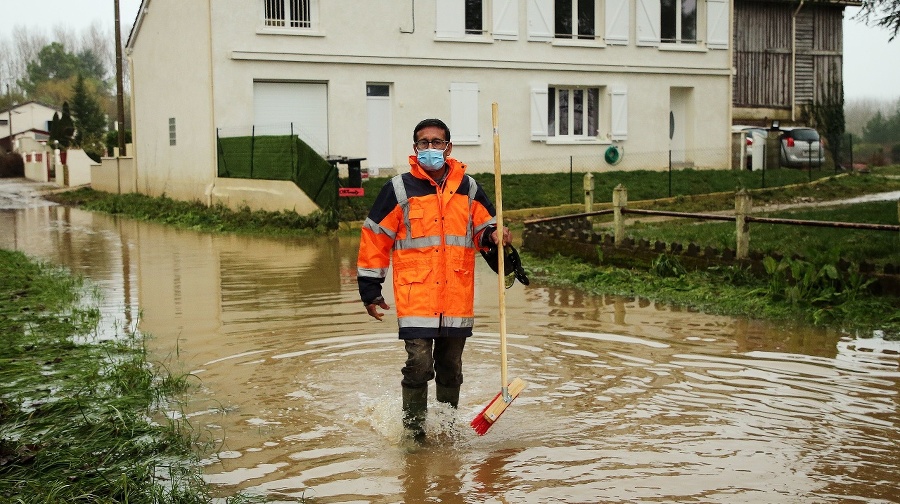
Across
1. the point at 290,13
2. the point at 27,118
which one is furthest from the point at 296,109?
the point at 27,118

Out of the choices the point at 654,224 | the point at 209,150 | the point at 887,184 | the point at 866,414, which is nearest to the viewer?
the point at 866,414

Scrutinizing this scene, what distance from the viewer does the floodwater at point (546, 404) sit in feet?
19.5

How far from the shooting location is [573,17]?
100 ft

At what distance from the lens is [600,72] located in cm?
3078

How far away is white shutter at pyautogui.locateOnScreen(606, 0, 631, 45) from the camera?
30.7 meters

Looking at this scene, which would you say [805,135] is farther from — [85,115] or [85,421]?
[85,115]

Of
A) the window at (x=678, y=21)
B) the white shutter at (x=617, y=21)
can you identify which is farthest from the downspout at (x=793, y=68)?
the white shutter at (x=617, y=21)

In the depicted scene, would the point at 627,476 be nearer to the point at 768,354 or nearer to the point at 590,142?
Answer: the point at 768,354

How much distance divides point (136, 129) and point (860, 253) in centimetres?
2599

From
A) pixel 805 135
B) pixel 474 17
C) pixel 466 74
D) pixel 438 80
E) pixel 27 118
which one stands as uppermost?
pixel 27 118

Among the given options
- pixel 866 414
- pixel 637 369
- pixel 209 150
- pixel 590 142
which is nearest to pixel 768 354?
pixel 637 369

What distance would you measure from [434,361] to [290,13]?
21.6 meters

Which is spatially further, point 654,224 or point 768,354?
point 654,224

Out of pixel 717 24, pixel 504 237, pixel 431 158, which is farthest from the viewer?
pixel 717 24
